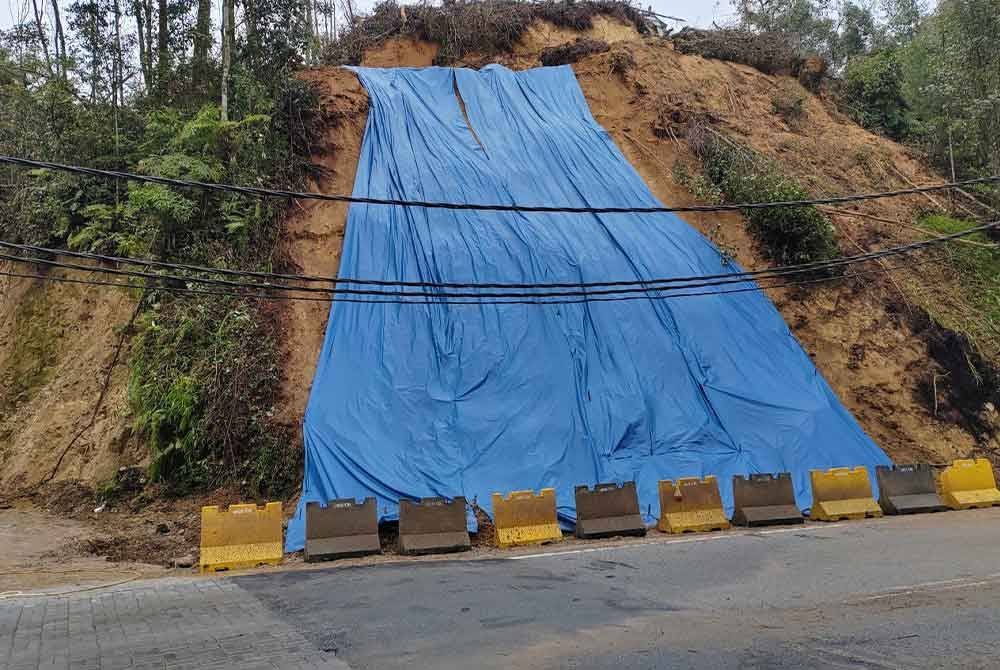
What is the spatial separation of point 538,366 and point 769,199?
8318 millimetres

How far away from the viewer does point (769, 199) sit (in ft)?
61.6

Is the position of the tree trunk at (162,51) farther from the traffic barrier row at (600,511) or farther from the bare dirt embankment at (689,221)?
the traffic barrier row at (600,511)

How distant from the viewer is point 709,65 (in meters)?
24.5

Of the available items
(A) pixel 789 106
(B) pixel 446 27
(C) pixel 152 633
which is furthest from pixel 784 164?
(C) pixel 152 633

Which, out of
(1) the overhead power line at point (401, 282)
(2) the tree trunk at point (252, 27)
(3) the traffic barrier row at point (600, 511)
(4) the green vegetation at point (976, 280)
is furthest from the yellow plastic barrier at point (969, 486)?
(2) the tree trunk at point (252, 27)

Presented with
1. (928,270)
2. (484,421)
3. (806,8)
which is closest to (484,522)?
(484,421)

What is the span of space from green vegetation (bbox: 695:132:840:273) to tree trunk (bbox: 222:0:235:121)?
11777 millimetres

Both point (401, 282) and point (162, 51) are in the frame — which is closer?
point (401, 282)

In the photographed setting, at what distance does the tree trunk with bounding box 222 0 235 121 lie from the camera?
56.9 feet

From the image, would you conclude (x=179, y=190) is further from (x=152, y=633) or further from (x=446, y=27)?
(x=446, y=27)

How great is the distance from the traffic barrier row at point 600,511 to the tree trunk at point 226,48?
10533 mm

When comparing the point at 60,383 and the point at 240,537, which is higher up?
the point at 60,383

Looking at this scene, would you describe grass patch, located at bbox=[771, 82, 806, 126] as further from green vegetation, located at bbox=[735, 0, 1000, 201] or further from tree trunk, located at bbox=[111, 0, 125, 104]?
tree trunk, located at bbox=[111, 0, 125, 104]

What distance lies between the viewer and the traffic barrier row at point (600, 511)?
10000 millimetres
